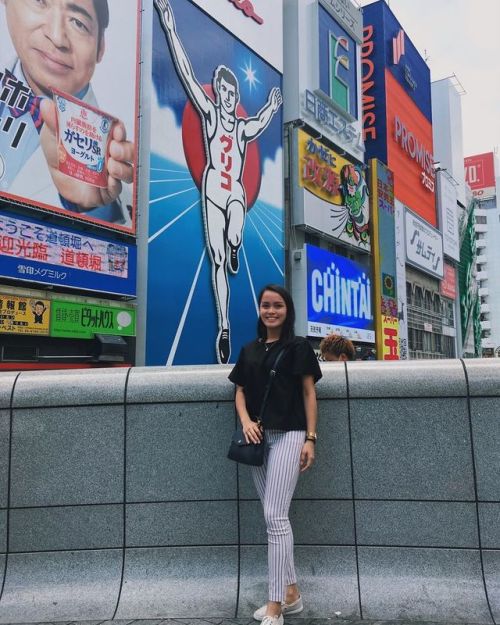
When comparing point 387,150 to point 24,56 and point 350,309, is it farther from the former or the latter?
point 24,56

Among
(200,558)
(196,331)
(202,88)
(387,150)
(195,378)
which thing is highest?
(387,150)

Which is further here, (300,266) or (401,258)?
(401,258)

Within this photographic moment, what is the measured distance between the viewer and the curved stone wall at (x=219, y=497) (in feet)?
11.9

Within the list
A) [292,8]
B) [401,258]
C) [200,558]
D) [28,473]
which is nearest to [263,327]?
[200,558]

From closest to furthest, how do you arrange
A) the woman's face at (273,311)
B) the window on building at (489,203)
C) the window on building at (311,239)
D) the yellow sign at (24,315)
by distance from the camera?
1. the woman's face at (273,311)
2. the yellow sign at (24,315)
3. the window on building at (311,239)
4. the window on building at (489,203)

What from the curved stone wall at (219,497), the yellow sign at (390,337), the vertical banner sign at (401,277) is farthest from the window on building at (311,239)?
the curved stone wall at (219,497)

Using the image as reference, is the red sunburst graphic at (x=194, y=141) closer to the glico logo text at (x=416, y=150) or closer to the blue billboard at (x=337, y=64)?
the blue billboard at (x=337, y=64)

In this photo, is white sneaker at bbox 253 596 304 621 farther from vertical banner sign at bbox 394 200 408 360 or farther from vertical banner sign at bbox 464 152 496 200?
vertical banner sign at bbox 464 152 496 200

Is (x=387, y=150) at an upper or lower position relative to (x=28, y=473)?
upper

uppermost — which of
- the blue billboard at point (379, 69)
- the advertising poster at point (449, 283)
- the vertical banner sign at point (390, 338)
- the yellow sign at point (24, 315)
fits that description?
the blue billboard at point (379, 69)

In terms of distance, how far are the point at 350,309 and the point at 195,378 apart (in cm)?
2631

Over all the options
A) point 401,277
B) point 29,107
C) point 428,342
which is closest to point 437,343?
point 428,342

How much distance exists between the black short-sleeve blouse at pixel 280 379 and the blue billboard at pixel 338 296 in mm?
22699

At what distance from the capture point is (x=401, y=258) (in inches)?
1430
